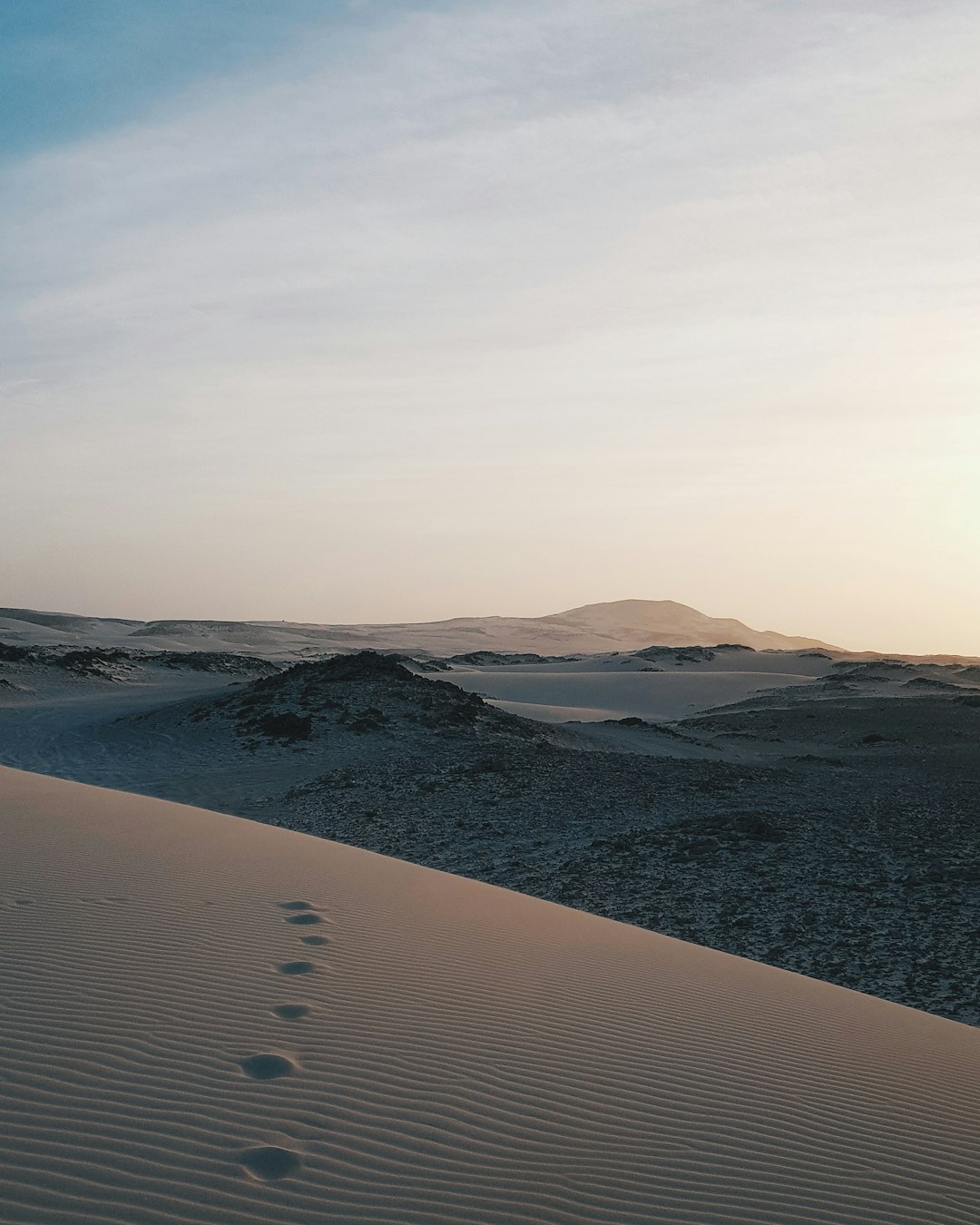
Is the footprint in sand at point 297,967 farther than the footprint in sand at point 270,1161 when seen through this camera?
Yes

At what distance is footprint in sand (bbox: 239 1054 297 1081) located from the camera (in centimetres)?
390

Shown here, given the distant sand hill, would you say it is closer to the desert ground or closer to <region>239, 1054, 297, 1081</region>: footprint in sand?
the desert ground

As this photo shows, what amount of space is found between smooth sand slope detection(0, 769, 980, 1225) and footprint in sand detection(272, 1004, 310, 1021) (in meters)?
0.03

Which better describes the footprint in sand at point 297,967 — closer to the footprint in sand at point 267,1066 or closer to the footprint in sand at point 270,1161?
the footprint in sand at point 267,1066

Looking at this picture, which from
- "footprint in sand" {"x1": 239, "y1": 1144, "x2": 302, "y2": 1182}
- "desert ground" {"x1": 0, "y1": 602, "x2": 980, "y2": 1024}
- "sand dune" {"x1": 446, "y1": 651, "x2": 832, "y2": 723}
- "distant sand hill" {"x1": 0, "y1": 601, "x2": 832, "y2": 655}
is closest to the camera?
"footprint in sand" {"x1": 239, "y1": 1144, "x2": 302, "y2": 1182}

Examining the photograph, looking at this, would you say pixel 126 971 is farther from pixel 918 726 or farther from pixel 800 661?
pixel 800 661

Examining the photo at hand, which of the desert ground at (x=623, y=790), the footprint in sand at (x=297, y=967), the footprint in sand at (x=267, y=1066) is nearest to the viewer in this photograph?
the footprint in sand at (x=267, y=1066)

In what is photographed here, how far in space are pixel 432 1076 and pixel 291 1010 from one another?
97 cm

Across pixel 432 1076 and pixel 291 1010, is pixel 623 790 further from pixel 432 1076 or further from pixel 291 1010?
pixel 432 1076

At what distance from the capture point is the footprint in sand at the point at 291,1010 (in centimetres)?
464

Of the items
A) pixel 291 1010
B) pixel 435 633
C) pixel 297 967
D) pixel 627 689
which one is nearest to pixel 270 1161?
pixel 291 1010

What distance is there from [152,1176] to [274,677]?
893 inches

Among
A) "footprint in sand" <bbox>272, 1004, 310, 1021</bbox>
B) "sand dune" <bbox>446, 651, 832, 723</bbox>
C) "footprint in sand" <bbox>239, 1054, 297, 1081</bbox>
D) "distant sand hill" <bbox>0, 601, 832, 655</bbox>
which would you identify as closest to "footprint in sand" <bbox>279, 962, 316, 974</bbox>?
"footprint in sand" <bbox>272, 1004, 310, 1021</bbox>

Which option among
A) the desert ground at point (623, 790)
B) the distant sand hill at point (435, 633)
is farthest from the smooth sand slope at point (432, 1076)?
the distant sand hill at point (435, 633)
